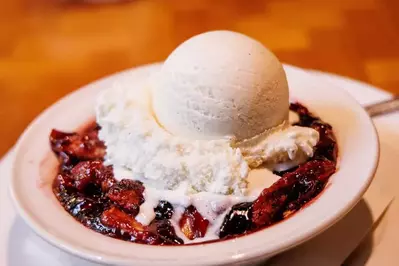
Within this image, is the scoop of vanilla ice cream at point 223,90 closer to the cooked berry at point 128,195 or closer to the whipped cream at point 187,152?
the whipped cream at point 187,152

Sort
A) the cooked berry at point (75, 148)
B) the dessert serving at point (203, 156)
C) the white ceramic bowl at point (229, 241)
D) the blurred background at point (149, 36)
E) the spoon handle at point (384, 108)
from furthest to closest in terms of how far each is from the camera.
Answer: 1. the blurred background at point (149, 36)
2. the spoon handle at point (384, 108)
3. the cooked berry at point (75, 148)
4. the dessert serving at point (203, 156)
5. the white ceramic bowl at point (229, 241)

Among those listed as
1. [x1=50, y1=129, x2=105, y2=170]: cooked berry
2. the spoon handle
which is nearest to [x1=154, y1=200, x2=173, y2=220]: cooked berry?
[x1=50, y1=129, x2=105, y2=170]: cooked berry

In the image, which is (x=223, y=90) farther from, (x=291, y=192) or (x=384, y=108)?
(x=384, y=108)

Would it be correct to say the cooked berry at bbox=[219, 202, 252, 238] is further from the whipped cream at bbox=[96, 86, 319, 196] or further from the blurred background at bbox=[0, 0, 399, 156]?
the blurred background at bbox=[0, 0, 399, 156]

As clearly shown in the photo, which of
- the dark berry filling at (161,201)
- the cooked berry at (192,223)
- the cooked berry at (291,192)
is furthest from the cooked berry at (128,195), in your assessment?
the cooked berry at (291,192)

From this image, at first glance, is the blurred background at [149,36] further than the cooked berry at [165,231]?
Yes

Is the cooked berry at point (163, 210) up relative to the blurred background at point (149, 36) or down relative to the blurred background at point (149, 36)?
up

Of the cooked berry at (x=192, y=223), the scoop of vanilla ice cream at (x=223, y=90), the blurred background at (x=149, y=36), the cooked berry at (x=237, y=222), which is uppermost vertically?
the scoop of vanilla ice cream at (x=223, y=90)
